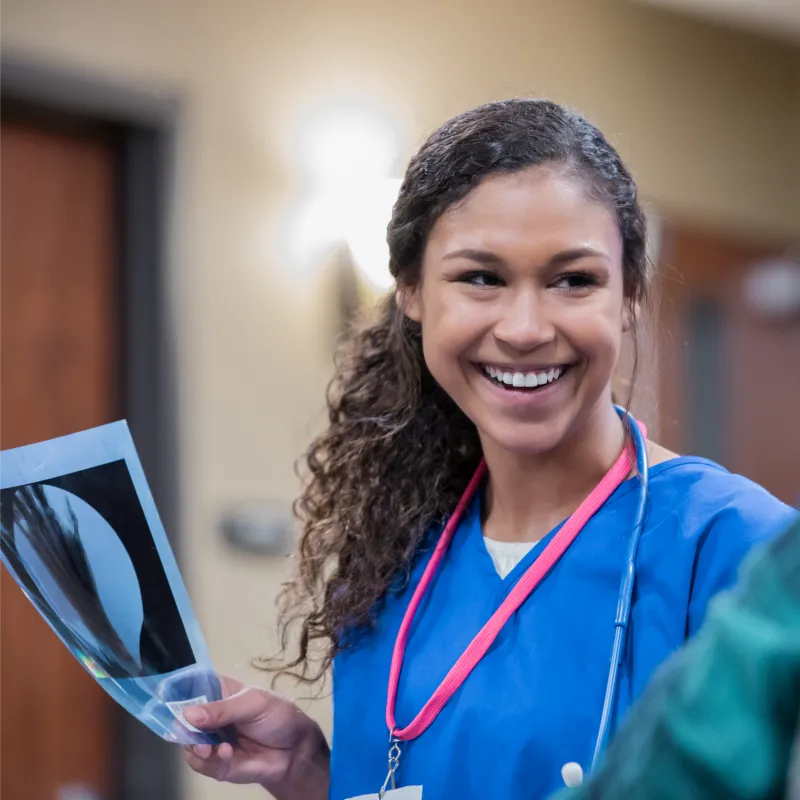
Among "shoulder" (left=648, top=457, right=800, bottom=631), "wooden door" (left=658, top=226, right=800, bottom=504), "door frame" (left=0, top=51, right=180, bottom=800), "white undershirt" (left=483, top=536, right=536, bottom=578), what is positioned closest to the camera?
"shoulder" (left=648, top=457, right=800, bottom=631)

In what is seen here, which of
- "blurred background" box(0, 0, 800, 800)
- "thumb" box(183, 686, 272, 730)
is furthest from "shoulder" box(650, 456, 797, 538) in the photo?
"blurred background" box(0, 0, 800, 800)

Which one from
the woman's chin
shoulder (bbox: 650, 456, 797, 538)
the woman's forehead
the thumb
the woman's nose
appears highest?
the woman's forehead

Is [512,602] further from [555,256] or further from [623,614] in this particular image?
[555,256]

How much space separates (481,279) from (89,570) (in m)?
0.46

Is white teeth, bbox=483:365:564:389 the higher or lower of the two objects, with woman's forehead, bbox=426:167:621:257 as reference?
lower

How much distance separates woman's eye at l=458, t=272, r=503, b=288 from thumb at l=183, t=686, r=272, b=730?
48 centimetres

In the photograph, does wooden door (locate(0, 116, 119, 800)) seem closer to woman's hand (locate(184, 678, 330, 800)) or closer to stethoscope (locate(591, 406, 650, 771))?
woman's hand (locate(184, 678, 330, 800))

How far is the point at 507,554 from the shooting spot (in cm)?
110

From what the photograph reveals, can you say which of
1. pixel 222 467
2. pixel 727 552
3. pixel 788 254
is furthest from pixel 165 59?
pixel 788 254

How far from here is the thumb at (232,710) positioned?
41.6 inches

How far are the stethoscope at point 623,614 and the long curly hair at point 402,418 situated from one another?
206mm

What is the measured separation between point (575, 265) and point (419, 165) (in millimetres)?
214

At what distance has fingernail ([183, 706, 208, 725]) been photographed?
3.45 feet

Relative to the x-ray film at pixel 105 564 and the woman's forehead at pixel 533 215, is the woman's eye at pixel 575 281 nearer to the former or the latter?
the woman's forehead at pixel 533 215
